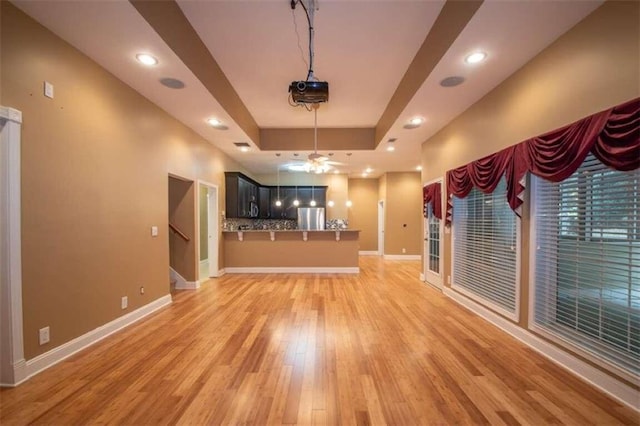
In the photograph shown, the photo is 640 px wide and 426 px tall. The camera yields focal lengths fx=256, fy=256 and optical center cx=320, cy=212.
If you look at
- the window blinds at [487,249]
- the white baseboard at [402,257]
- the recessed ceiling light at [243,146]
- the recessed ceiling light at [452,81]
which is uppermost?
the recessed ceiling light at [452,81]

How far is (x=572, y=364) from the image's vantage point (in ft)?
7.23

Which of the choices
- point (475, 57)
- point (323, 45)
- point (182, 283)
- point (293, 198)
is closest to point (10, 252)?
point (182, 283)

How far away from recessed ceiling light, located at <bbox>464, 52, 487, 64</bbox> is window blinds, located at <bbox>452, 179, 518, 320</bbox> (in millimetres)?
1479

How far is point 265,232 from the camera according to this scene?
6309 millimetres

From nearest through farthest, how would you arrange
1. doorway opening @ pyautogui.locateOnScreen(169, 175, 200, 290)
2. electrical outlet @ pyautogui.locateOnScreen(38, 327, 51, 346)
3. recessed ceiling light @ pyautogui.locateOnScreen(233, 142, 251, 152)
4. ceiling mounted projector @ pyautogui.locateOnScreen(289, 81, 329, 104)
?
electrical outlet @ pyautogui.locateOnScreen(38, 327, 51, 346), ceiling mounted projector @ pyautogui.locateOnScreen(289, 81, 329, 104), doorway opening @ pyautogui.locateOnScreen(169, 175, 200, 290), recessed ceiling light @ pyautogui.locateOnScreen(233, 142, 251, 152)

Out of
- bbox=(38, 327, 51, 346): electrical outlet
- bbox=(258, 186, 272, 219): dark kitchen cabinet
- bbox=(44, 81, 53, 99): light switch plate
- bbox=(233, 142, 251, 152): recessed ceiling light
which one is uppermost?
bbox=(233, 142, 251, 152): recessed ceiling light

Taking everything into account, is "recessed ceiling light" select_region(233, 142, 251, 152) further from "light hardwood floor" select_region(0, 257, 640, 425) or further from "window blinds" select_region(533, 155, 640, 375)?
"window blinds" select_region(533, 155, 640, 375)

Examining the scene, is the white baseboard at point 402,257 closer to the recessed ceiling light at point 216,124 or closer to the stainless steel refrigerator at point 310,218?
the stainless steel refrigerator at point 310,218

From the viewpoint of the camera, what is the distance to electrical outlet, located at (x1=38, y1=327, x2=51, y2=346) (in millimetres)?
2195

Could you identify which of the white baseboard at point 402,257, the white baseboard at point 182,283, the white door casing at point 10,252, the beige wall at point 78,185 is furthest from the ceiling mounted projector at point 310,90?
the white baseboard at point 402,257

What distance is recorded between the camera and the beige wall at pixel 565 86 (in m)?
1.84

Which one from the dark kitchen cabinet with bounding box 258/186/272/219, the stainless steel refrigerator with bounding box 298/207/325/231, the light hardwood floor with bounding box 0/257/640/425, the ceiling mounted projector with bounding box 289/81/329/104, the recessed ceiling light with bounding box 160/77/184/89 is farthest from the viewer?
the dark kitchen cabinet with bounding box 258/186/272/219

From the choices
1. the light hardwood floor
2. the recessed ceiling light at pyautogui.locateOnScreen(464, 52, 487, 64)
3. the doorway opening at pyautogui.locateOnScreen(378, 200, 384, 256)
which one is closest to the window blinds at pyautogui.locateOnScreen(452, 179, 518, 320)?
the light hardwood floor

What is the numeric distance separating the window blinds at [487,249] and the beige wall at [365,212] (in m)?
5.17
